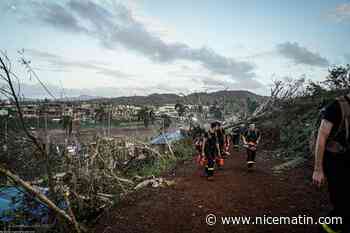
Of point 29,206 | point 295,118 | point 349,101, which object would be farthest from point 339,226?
point 295,118

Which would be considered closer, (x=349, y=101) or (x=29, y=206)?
(x=349, y=101)

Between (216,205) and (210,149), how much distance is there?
2489 millimetres

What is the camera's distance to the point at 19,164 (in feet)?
21.0

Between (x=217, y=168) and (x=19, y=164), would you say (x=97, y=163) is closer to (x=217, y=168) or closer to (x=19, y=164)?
(x=19, y=164)

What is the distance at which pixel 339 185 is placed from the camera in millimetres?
2320

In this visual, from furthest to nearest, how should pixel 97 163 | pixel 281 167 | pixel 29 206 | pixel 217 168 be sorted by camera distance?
pixel 217 168 < pixel 281 167 < pixel 97 163 < pixel 29 206

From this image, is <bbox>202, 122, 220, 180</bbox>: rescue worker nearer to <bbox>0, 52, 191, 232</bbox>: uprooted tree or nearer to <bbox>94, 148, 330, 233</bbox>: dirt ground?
<bbox>94, 148, 330, 233</bbox>: dirt ground

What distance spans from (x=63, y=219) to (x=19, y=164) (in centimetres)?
282

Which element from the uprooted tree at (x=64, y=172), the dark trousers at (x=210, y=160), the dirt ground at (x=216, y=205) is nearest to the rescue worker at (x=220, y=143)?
the dark trousers at (x=210, y=160)

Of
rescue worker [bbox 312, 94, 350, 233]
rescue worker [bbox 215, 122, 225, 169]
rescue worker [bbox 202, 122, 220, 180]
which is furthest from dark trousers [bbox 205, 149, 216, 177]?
rescue worker [bbox 312, 94, 350, 233]

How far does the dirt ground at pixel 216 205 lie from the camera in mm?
4590

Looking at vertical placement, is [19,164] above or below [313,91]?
below

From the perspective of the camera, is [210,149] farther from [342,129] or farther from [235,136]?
[235,136]

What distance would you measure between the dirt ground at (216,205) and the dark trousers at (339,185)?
2.07 meters
